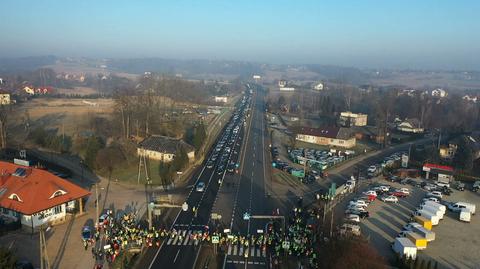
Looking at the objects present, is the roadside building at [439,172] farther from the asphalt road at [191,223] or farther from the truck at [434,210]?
the asphalt road at [191,223]

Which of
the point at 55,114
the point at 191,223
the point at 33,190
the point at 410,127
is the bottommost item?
the point at 191,223

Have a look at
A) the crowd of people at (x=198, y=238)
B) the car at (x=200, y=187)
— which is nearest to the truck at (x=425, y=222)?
the crowd of people at (x=198, y=238)

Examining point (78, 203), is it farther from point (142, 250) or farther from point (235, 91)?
point (235, 91)

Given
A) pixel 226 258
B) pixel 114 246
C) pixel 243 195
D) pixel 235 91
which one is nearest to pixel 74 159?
pixel 243 195

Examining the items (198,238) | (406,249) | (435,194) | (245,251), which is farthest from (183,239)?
(435,194)

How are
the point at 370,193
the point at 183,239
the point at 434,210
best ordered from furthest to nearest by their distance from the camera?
1. the point at 370,193
2. the point at 434,210
3. the point at 183,239

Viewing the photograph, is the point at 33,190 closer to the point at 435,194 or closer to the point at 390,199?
the point at 390,199

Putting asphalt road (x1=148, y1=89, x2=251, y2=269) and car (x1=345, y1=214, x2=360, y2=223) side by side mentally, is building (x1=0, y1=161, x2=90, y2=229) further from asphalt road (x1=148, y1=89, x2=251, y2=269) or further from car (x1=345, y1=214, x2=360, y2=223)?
car (x1=345, y1=214, x2=360, y2=223)
